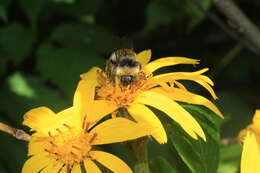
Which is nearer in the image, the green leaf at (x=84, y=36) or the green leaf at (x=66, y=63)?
the green leaf at (x=66, y=63)

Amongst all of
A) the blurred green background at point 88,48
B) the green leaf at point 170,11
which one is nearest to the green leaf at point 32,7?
the blurred green background at point 88,48

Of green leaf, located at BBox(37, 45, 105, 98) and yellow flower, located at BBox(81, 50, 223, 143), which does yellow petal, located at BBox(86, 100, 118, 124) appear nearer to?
yellow flower, located at BBox(81, 50, 223, 143)

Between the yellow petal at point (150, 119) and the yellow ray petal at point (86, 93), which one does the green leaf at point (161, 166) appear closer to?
the yellow petal at point (150, 119)

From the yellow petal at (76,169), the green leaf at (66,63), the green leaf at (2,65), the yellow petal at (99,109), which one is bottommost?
the yellow petal at (76,169)

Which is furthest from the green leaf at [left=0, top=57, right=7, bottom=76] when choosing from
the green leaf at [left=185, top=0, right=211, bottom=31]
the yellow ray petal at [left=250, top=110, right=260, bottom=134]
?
the yellow ray petal at [left=250, top=110, right=260, bottom=134]

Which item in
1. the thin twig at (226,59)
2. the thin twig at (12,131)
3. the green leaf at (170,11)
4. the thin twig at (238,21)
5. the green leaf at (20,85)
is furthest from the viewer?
the thin twig at (226,59)

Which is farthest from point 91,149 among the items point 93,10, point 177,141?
point 93,10

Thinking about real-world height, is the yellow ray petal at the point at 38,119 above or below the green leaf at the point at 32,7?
below

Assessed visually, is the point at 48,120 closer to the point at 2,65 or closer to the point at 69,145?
the point at 69,145
